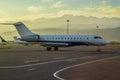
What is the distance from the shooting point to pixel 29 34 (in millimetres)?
63562

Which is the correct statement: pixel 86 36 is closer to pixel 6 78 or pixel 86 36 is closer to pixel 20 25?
pixel 20 25

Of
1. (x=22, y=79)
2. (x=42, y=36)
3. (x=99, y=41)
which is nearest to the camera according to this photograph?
(x=22, y=79)

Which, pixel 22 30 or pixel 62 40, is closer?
pixel 62 40

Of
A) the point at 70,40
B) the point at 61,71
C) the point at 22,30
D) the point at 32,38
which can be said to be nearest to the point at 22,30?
the point at 22,30

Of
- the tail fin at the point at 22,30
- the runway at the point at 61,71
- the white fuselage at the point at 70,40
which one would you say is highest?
the tail fin at the point at 22,30

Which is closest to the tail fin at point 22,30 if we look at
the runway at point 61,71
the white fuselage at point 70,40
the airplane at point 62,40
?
the airplane at point 62,40

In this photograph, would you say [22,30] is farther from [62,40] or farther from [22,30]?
[62,40]

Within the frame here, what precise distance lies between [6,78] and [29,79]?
131 centimetres

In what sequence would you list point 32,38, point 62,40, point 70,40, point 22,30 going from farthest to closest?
1. point 22,30
2. point 32,38
3. point 62,40
4. point 70,40

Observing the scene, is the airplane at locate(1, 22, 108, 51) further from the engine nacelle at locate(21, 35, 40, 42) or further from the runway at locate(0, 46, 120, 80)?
the runway at locate(0, 46, 120, 80)

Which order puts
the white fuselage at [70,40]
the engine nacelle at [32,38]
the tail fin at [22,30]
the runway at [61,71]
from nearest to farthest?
1. the runway at [61,71]
2. the white fuselage at [70,40]
3. the engine nacelle at [32,38]
4. the tail fin at [22,30]

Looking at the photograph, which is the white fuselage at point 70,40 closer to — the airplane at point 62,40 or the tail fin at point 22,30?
the airplane at point 62,40

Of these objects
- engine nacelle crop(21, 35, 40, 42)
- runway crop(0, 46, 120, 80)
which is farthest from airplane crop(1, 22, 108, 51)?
runway crop(0, 46, 120, 80)

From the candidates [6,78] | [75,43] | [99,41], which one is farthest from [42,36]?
[6,78]
